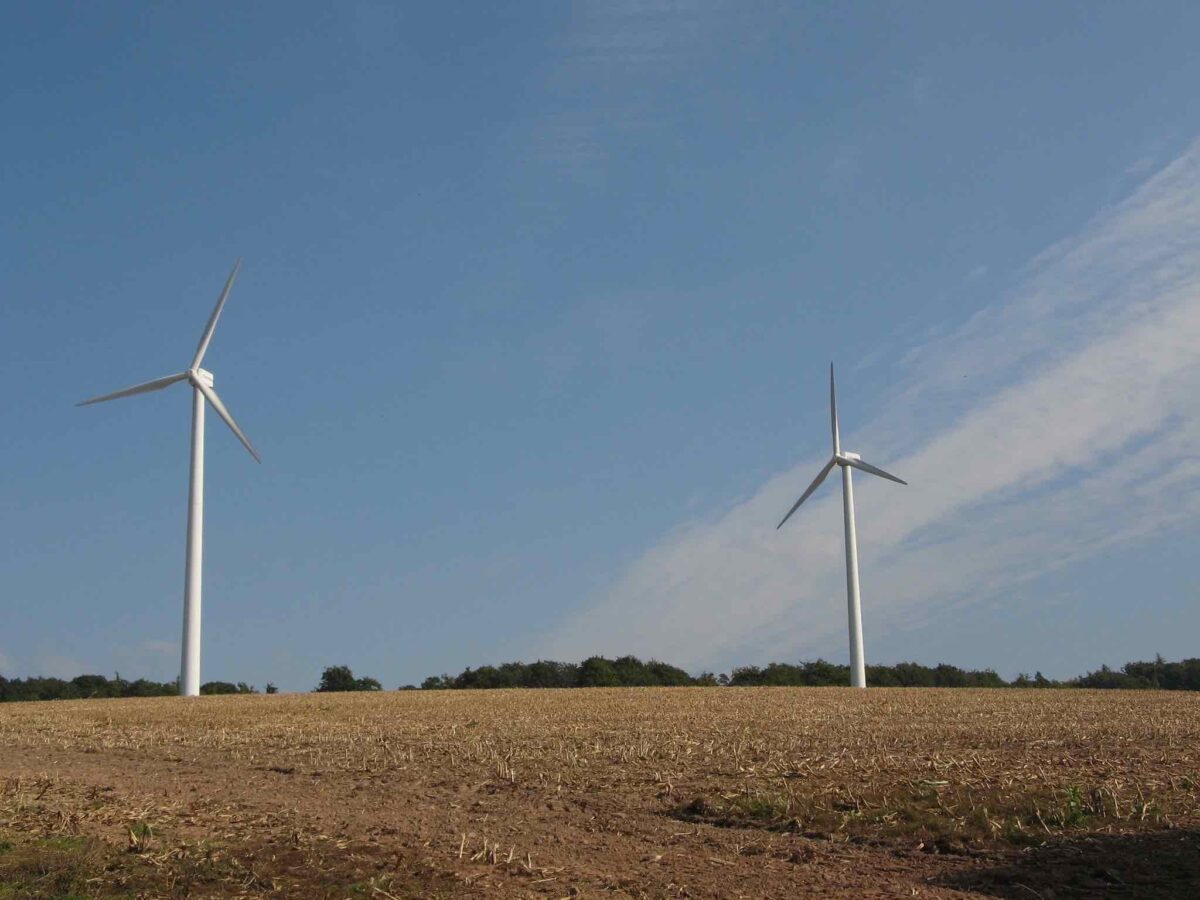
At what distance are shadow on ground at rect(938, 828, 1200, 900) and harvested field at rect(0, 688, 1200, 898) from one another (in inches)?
1.6

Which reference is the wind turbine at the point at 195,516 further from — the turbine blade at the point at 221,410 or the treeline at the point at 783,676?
the treeline at the point at 783,676

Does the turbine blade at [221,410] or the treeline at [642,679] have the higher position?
the turbine blade at [221,410]

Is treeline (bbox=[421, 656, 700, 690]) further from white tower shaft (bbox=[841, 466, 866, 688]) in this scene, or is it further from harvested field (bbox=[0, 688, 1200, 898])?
harvested field (bbox=[0, 688, 1200, 898])

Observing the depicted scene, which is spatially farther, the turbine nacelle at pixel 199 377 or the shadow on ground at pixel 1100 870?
the turbine nacelle at pixel 199 377

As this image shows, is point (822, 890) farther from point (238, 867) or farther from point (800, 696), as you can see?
point (800, 696)

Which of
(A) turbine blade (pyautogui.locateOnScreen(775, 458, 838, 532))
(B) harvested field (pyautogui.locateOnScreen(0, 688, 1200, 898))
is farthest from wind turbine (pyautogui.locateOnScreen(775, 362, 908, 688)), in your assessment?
(B) harvested field (pyautogui.locateOnScreen(0, 688, 1200, 898))

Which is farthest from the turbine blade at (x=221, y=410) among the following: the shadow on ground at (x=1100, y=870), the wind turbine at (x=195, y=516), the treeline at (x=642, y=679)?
the shadow on ground at (x=1100, y=870)

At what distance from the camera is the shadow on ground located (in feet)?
44.6

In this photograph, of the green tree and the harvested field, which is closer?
the harvested field

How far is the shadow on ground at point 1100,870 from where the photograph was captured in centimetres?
1359

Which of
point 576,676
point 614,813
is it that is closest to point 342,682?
point 576,676

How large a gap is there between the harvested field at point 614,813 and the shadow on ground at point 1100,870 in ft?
0.13

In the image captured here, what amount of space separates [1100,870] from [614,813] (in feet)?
24.6

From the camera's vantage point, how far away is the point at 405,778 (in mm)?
23312
